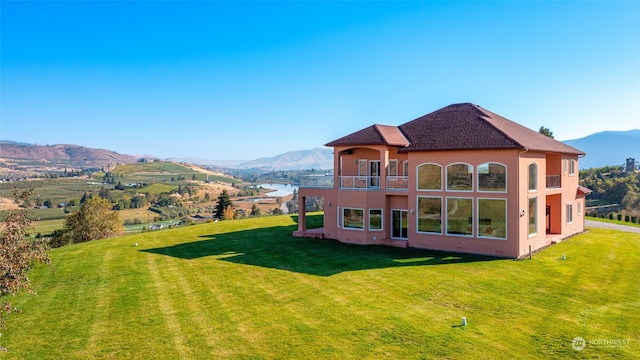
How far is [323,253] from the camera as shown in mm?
20281

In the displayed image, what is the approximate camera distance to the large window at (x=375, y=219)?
22.5 meters

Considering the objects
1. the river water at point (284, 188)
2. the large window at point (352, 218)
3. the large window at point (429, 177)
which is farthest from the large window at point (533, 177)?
the river water at point (284, 188)

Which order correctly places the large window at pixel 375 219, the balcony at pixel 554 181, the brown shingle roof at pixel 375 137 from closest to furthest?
the brown shingle roof at pixel 375 137, the large window at pixel 375 219, the balcony at pixel 554 181

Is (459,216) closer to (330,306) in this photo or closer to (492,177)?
(492,177)

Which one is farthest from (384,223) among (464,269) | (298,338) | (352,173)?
(298,338)

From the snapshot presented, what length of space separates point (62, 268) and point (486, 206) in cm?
2108

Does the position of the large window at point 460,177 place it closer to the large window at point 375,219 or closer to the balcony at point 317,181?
the large window at point 375,219

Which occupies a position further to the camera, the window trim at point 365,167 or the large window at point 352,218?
the window trim at point 365,167

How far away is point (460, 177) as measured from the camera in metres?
19.8

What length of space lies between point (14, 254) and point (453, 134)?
19243 mm

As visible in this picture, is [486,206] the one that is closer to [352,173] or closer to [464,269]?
[464,269]

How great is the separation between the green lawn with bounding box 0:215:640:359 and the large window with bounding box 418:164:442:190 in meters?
3.57

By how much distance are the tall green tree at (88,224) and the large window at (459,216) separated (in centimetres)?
3691

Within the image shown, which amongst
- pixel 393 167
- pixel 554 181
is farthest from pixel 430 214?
pixel 554 181
